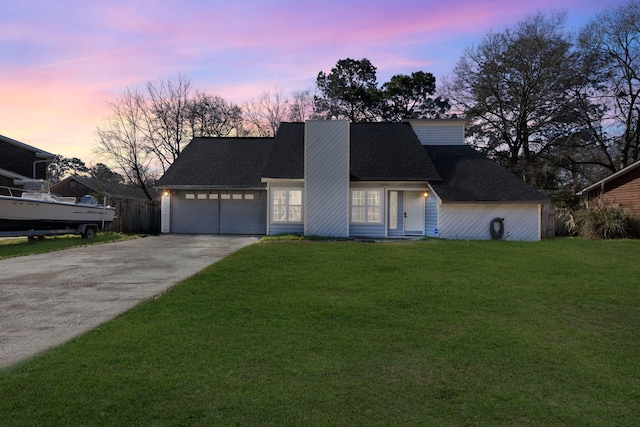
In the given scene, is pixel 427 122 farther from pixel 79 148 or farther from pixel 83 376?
pixel 79 148

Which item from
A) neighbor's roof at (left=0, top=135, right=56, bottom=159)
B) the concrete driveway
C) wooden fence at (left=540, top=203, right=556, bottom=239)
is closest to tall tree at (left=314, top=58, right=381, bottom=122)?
wooden fence at (left=540, top=203, right=556, bottom=239)

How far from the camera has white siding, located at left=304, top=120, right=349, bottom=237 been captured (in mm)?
16469

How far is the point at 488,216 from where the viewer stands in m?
→ 16.2

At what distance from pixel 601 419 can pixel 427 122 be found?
1972 centimetres

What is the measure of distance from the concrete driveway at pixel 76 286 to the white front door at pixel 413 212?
802 cm

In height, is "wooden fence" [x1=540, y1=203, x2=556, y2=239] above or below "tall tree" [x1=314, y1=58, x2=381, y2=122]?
below

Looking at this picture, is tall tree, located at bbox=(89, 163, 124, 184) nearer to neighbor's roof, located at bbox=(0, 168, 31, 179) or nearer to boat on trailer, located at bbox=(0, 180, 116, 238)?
neighbor's roof, located at bbox=(0, 168, 31, 179)

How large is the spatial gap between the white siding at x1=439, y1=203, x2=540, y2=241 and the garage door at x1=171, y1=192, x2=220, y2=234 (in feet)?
34.3

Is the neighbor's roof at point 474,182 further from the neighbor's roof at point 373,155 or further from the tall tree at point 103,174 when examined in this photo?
the tall tree at point 103,174

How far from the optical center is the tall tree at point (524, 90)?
26.7 m

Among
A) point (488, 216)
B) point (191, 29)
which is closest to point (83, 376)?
point (191, 29)

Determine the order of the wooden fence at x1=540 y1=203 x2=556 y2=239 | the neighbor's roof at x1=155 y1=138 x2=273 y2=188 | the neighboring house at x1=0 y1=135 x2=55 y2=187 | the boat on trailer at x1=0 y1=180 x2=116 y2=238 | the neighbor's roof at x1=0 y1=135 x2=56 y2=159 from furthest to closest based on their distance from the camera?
the neighbor's roof at x1=0 y1=135 x2=56 y2=159 < the neighboring house at x1=0 y1=135 x2=55 y2=187 < the neighbor's roof at x1=155 y1=138 x2=273 y2=188 < the wooden fence at x1=540 y1=203 x2=556 y2=239 < the boat on trailer at x1=0 y1=180 x2=116 y2=238

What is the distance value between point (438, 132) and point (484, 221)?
23.2 ft

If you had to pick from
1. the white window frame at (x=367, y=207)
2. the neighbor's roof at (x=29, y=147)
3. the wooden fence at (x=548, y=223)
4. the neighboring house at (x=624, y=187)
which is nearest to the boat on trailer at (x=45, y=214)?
the white window frame at (x=367, y=207)
